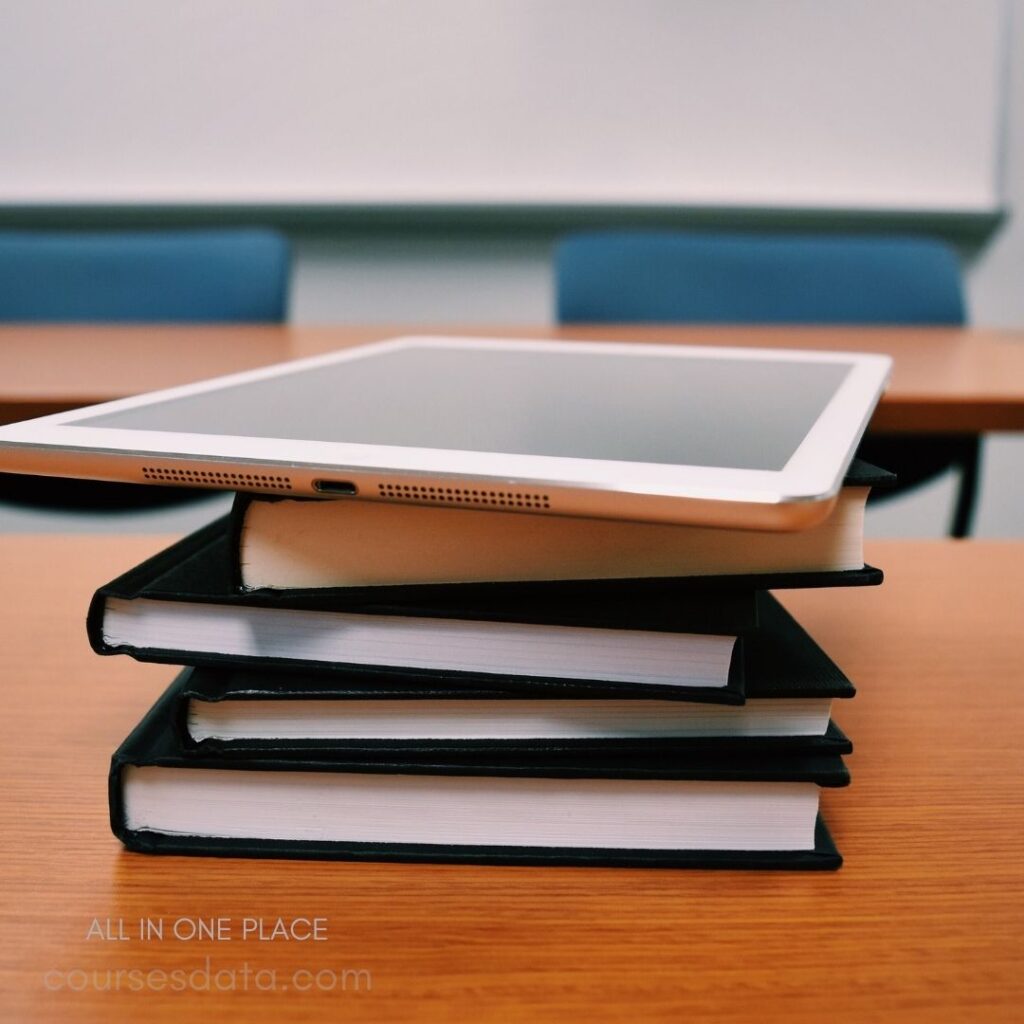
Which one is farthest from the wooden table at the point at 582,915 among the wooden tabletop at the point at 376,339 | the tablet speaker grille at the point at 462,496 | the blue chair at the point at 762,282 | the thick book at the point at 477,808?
the blue chair at the point at 762,282

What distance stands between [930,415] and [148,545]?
1.75ft

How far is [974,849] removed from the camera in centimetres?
29

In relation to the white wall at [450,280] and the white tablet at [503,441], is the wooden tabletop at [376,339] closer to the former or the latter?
the white tablet at [503,441]

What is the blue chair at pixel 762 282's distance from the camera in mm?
1322

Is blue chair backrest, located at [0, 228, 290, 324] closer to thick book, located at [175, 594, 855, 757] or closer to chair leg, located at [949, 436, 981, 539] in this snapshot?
chair leg, located at [949, 436, 981, 539]

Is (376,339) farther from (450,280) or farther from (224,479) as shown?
(450,280)

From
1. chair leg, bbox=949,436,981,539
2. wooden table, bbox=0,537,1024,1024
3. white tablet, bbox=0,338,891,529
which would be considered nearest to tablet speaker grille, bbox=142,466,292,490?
white tablet, bbox=0,338,891,529

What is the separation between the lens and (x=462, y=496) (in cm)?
24

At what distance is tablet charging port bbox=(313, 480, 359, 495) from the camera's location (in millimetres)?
250

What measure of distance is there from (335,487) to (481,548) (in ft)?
0.19

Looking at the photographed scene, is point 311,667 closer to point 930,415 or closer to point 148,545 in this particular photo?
point 148,545

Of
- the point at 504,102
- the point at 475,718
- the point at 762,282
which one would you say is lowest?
the point at 475,718

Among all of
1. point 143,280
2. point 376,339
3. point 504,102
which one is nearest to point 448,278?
point 504,102

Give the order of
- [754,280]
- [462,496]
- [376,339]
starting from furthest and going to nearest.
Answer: [754,280] → [376,339] → [462,496]
